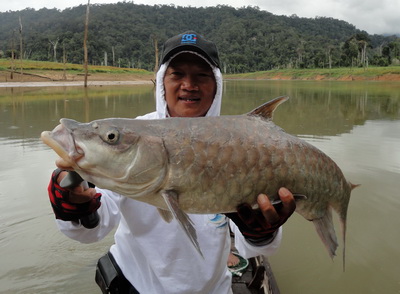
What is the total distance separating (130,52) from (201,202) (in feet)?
408

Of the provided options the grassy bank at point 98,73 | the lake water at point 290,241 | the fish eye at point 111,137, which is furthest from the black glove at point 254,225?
the grassy bank at point 98,73

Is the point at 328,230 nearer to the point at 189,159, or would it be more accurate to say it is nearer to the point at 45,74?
the point at 189,159

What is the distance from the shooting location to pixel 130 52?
119062mm

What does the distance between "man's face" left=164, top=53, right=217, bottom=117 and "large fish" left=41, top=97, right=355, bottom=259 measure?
0.72 meters

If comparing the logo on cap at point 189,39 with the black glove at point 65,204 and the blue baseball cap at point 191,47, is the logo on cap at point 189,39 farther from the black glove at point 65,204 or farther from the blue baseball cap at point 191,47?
the black glove at point 65,204

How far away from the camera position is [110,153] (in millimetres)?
1618

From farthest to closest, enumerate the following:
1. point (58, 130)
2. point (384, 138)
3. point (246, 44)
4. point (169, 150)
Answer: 1. point (246, 44)
2. point (384, 138)
3. point (169, 150)
4. point (58, 130)

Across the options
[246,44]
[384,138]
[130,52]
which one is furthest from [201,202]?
[246,44]

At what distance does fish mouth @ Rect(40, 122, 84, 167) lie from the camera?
60.0 inches

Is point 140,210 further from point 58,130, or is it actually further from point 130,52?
point 130,52

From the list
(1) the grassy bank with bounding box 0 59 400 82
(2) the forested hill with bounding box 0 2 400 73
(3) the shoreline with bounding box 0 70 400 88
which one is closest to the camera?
(3) the shoreline with bounding box 0 70 400 88

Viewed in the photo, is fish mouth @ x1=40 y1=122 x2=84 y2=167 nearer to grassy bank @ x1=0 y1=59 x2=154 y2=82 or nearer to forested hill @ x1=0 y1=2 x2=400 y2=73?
grassy bank @ x1=0 y1=59 x2=154 y2=82

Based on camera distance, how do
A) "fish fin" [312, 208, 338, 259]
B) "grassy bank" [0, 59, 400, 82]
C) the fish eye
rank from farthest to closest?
"grassy bank" [0, 59, 400, 82] < "fish fin" [312, 208, 338, 259] < the fish eye

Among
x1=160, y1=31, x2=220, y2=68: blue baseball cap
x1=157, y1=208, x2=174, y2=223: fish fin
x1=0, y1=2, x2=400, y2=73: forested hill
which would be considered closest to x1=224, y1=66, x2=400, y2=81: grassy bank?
x1=0, y1=2, x2=400, y2=73: forested hill
